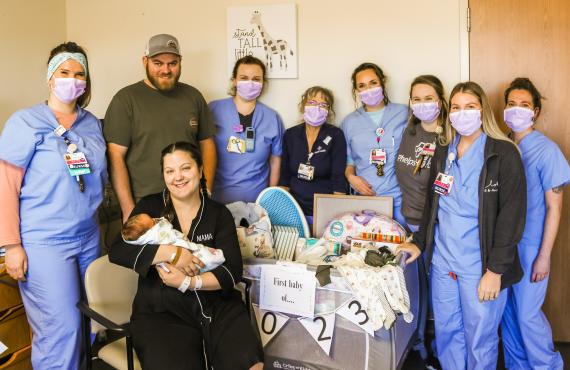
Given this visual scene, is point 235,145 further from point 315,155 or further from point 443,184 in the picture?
point 443,184

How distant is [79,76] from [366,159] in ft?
5.10

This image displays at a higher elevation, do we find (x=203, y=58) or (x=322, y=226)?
(x=203, y=58)

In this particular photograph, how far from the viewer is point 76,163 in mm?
1954

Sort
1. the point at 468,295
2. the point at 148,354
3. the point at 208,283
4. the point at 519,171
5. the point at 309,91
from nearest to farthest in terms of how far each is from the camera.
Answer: the point at 148,354 → the point at 208,283 → the point at 519,171 → the point at 468,295 → the point at 309,91

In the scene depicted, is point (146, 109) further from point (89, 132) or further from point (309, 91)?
point (309, 91)

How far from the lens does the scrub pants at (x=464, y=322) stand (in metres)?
2.01

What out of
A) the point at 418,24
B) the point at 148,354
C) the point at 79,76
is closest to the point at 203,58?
the point at 79,76

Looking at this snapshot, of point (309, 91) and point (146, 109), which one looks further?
point (309, 91)

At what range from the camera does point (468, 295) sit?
202 centimetres

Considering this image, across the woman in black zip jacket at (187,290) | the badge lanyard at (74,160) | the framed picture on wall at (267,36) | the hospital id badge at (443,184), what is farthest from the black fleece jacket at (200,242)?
the framed picture on wall at (267,36)

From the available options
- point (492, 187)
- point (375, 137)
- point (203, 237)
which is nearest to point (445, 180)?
point (492, 187)

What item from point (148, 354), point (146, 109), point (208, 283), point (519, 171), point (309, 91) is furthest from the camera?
point (309, 91)

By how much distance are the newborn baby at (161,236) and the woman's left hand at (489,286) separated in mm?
1104

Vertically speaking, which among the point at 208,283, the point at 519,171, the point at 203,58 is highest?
the point at 203,58
